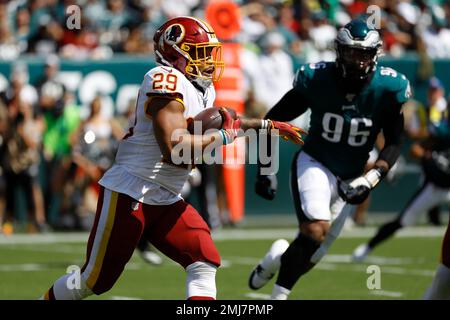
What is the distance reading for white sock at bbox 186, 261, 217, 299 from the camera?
5797 mm

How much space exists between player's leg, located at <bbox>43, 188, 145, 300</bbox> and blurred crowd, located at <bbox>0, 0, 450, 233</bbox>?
6589 millimetres

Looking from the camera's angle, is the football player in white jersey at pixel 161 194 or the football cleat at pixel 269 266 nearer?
the football player in white jersey at pixel 161 194

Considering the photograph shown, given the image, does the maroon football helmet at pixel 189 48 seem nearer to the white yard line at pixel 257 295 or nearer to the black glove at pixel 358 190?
the black glove at pixel 358 190

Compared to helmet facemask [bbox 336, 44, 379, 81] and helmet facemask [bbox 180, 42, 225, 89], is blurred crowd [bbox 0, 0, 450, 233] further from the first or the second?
helmet facemask [bbox 180, 42, 225, 89]

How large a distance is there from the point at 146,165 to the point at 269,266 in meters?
2.04

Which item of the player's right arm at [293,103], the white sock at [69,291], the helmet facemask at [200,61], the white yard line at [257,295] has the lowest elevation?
the white yard line at [257,295]

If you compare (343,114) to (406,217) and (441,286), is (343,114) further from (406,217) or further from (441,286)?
(406,217)

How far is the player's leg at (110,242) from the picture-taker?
5.91m

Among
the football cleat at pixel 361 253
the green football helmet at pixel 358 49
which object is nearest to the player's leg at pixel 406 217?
the football cleat at pixel 361 253

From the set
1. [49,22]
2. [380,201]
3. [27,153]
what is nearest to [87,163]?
[27,153]

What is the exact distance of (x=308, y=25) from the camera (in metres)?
16.6

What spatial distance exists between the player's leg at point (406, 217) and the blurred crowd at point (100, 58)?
126 cm

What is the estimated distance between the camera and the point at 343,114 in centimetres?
752
